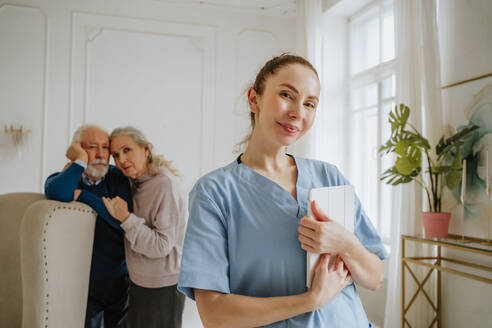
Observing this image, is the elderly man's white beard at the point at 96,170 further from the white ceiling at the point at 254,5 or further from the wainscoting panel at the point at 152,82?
the white ceiling at the point at 254,5

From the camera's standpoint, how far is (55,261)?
1.24m

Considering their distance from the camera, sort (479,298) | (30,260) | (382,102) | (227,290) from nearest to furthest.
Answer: (227,290)
(30,260)
(479,298)
(382,102)

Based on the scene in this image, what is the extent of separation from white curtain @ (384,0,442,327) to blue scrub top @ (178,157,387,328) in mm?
1854

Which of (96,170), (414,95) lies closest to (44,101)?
(96,170)

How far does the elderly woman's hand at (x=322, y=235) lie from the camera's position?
30.9 inches

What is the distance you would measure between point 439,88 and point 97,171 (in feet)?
7.13

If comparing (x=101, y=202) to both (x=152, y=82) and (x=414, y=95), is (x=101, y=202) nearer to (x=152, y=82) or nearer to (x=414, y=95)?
(x=414, y=95)

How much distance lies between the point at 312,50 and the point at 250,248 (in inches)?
135

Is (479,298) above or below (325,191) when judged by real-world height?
below

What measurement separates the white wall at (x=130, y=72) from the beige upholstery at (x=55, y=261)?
2770mm

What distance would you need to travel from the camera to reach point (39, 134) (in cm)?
381

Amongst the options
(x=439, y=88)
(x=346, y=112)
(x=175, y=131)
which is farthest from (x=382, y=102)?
(x=175, y=131)

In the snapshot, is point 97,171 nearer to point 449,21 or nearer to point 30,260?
point 30,260

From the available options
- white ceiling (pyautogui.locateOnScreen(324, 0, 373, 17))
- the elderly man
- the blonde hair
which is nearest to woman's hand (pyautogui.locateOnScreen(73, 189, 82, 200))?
the elderly man
